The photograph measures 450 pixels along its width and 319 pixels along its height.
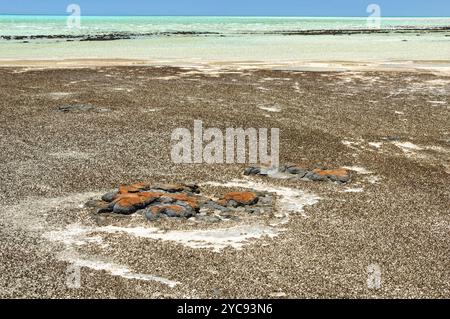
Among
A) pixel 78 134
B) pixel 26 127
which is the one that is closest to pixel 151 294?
pixel 78 134

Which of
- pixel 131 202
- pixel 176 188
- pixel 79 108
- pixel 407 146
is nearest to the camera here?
pixel 131 202

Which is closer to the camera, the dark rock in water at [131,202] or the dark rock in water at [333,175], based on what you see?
the dark rock in water at [131,202]

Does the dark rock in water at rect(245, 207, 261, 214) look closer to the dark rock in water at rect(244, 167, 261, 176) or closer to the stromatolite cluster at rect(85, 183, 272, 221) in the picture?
the stromatolite cluster at rect(85, 183, 272, 221)

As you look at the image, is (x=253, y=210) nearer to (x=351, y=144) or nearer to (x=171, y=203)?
(x=171, y=203)

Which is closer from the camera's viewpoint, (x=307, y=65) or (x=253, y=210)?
(x=253, y=210)

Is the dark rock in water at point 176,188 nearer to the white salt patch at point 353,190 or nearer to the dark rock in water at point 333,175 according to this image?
the dark rock in water at point 333,175

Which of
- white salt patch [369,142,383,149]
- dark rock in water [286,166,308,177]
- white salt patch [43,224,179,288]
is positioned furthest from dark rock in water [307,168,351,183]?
white salt patch [43,224,179,288]

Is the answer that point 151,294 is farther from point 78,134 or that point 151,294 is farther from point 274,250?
point 78,134

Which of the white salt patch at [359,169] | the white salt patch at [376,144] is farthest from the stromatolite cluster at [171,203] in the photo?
the white salt patch at [376,144]

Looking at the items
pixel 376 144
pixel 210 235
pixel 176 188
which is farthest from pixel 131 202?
pixel 376 144
